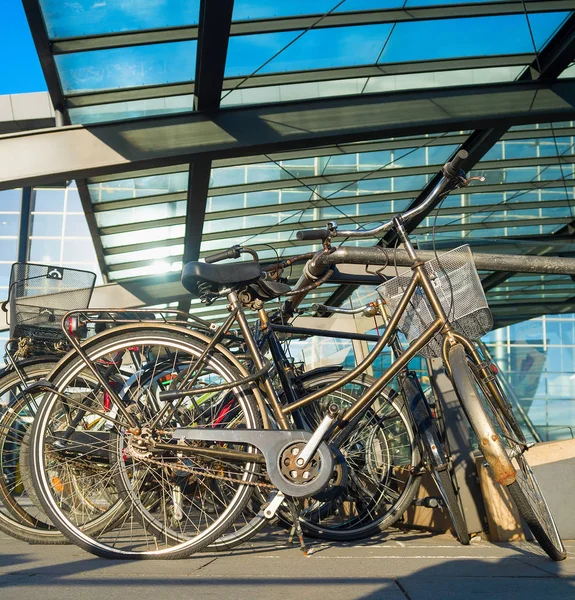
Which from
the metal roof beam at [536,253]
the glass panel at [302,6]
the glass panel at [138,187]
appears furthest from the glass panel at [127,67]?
the metal roof beam at [536,253]

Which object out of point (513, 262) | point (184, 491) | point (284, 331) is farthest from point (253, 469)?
point (513, 262)

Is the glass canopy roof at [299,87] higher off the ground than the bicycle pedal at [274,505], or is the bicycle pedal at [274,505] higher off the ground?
the glass canopy roof at [299,87]

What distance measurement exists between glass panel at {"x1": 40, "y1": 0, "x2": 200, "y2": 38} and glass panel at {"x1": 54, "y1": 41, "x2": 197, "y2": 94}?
10.9 inches

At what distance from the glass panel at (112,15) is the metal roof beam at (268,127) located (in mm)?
1416

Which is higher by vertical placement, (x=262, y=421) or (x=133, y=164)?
(x=133, y=164)

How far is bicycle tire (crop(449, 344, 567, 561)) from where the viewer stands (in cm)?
230

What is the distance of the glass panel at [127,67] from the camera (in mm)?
7461

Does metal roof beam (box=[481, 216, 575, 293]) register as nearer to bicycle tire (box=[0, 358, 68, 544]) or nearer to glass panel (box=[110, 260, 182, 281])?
glass panel (box=[110, 260, 182, 281])

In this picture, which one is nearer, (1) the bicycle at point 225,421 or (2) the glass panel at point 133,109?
(1) the bicycle at point 225,421

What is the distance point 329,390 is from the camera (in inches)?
109

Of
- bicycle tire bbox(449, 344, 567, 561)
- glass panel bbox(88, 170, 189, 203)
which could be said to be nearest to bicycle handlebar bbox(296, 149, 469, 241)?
bicycle tire bbox(449, 344, 567, 561)

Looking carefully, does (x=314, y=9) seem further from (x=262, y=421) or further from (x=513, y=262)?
(x=262, y=421)

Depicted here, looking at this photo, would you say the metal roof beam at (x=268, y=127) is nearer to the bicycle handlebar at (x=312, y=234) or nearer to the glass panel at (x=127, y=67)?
the glass panel at (x=127, y=67)

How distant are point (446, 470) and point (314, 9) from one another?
18.9 feet
